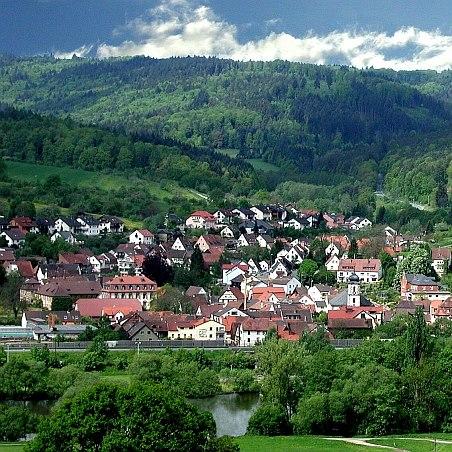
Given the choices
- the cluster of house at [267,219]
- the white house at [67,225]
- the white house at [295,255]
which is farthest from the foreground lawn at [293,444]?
the cluster of house at [267,219]

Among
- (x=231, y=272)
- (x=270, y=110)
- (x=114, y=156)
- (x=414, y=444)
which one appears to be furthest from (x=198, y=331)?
(x=270, y=110)

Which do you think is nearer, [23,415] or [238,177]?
[23,415]

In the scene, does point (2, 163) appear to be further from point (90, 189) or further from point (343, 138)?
point (343, 138)

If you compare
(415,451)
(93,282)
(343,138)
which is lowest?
(415,451)

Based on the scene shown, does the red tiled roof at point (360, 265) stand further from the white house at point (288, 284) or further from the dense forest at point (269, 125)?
the dense forest at point (269, 125)

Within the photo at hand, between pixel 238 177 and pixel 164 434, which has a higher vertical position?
pixel 238 177

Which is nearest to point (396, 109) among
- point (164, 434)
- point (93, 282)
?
point (93, 282)

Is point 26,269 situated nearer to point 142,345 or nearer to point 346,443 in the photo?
point 142,345

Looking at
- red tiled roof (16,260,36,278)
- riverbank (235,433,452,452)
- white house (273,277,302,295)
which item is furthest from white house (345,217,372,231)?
riverbank (235,433,452,452)
